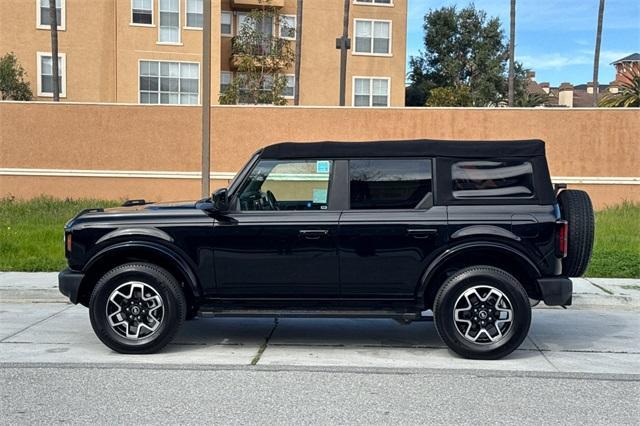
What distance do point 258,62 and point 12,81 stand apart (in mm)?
10856

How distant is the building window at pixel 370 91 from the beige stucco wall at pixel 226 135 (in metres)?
14.8

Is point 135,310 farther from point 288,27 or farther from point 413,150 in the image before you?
point 288,27

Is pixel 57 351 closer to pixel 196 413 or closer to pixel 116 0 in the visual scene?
pixel 196 413

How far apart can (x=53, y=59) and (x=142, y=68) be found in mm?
4534

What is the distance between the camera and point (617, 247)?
12750mm

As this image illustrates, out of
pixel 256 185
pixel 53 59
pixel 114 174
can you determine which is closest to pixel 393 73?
pixel 53 59

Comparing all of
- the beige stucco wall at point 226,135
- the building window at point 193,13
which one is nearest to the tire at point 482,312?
the beige stucco wall at point 226,135

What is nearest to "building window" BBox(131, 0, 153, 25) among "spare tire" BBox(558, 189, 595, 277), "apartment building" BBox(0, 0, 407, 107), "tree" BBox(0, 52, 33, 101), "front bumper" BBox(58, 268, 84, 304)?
"apartment building" BBox(0, 0, 407, 107)

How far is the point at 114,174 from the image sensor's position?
21516 millimetres

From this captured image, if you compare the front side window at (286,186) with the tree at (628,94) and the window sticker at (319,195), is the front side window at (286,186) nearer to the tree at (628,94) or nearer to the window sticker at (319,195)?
the window sticker at (319,195)

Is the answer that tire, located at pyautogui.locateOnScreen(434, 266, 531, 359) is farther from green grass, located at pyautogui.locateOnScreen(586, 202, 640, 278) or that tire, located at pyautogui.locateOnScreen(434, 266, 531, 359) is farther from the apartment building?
the apartment building

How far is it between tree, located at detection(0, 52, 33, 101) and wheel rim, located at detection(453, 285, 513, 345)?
94.2ft

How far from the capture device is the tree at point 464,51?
4631 cm

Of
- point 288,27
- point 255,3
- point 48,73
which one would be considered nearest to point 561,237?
point 288,27
